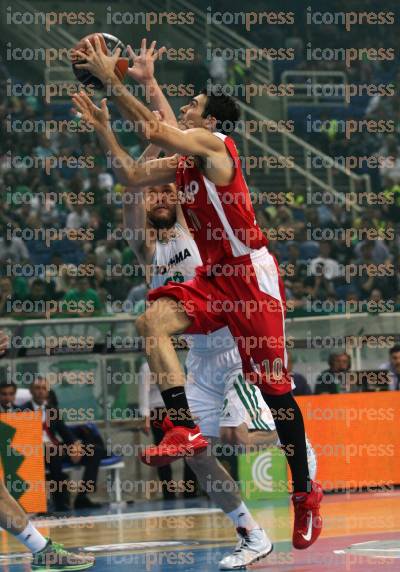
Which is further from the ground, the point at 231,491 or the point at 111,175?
the point at 111,175

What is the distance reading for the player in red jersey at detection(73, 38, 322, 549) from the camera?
7.59m

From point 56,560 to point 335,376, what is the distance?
644 centimetres

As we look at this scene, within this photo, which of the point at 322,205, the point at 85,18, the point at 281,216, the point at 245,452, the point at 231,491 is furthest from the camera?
the point at 85,18

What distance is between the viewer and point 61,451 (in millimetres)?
13094

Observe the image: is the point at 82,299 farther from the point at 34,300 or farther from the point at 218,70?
the point at 218,70

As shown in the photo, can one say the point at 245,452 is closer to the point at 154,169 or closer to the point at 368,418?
the point at 368,418

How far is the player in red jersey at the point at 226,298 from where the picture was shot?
759cm

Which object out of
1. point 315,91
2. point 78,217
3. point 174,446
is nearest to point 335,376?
point 174,446

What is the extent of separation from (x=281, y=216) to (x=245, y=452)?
6.82m

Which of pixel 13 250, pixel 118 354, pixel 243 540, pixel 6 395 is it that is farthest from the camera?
pixel 13 250

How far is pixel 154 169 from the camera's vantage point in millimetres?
7770

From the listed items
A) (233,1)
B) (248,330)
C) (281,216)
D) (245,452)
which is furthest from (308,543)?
(233,1)

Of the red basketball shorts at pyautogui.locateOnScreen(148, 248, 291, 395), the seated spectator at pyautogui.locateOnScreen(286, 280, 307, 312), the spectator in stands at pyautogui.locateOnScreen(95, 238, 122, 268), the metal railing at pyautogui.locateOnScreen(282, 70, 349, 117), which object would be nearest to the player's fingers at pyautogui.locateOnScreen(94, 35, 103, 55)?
the red basketball shorts at pyautogui.locateOnScreen(148, 248, 291, 395)

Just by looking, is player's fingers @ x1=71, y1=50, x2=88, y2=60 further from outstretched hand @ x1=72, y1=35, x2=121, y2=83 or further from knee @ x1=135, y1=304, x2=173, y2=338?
knee @ x1=135, y1=304, x2=173, y2=338
